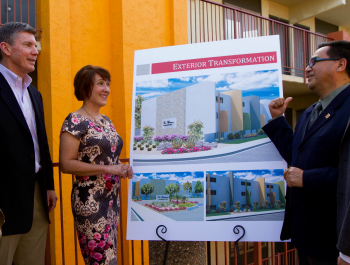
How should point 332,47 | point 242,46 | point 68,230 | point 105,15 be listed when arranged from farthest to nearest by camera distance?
point 105,15
point 68,230
point 242,46
point 332,47

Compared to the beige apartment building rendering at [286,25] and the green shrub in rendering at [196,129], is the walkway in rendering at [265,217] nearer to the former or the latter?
the green shrub in rendering at [196,129]

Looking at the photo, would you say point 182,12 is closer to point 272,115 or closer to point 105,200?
point 272,115

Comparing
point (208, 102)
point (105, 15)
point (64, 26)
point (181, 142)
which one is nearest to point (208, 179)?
point (181, 142)

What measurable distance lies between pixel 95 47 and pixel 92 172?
3905 mm

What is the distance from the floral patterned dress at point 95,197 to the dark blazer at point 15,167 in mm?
277

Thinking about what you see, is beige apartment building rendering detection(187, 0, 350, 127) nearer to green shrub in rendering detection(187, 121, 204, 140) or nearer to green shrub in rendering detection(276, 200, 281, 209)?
green shrub in rendering detection(187, 121, 204, 140)

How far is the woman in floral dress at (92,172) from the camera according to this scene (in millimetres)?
2113

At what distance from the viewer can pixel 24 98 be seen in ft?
7.22

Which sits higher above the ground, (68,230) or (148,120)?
(148,120)

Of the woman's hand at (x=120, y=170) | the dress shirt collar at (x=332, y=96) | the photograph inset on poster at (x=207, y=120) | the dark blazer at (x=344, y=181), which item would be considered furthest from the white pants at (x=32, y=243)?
the dress shirt collar at (x=332, y=96)

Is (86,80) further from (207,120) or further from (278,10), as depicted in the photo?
(278,10)

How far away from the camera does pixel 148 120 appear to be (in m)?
2.53

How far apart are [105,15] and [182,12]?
1508 mm

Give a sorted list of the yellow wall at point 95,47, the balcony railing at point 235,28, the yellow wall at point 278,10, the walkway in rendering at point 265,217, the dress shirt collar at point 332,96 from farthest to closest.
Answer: the yellow wall at point 278,10
the balcony railing at point 235,28
the yellow wall at point 95,47
the walkway in rendering at point 265,217
the dress shirt collar at point 332,96
